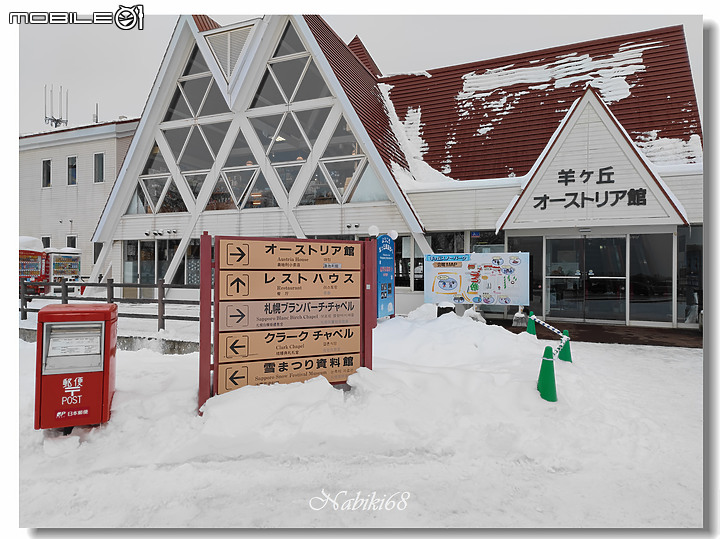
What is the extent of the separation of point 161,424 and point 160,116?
564 inches

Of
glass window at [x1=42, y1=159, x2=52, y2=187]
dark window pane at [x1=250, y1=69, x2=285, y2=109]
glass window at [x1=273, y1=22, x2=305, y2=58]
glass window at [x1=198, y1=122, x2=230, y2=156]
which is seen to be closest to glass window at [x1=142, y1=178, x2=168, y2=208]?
glass window at [x1=198, y1=122, x2=230, y2=156]

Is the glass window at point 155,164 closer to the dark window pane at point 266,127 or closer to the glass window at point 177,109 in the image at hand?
the glass window at point 177,109

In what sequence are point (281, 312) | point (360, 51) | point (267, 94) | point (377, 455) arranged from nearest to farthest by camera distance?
point (377, 455) → point (281, 312) → point (267, 94) → point (360, 51)

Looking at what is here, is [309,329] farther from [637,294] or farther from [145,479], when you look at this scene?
[637,294]

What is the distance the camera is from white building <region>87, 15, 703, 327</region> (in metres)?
11.3

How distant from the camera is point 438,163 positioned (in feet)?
48.6

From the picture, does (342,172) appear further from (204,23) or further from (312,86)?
(204,23)

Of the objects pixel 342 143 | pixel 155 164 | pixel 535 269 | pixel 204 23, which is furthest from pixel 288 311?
pixel 204 23

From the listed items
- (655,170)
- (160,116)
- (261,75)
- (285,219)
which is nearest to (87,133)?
(160,116)

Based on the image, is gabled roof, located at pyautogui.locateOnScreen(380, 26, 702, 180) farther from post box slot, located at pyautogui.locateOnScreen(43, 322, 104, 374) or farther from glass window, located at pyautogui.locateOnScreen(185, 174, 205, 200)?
post box slot, located at pyautogui.locateOnScreen(43, 322, 104, 374)

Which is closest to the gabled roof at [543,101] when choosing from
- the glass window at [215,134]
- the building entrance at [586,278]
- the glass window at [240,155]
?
the building entrance at [586,278]

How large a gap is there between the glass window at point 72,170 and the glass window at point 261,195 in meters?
11.6

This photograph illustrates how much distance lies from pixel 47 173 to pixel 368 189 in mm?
17087

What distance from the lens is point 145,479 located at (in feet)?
11.2
